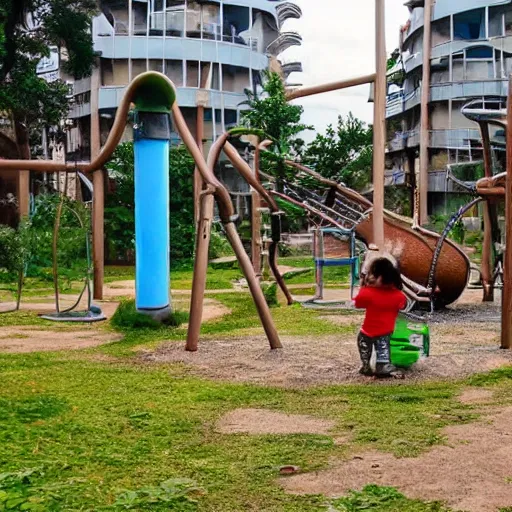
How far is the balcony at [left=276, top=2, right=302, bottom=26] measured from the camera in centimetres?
4509

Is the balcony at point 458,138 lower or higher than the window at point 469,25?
lower

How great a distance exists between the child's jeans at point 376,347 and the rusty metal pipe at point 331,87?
4793 millimetres

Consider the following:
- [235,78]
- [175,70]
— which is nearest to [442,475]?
[175,70]

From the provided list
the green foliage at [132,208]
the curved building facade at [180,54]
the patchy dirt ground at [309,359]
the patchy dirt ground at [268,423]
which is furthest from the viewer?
the curved building facade at [180,54]

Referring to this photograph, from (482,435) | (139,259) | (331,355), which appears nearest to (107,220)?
(139,259)

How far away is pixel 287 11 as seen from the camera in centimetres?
4531

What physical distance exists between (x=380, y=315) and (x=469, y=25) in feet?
112

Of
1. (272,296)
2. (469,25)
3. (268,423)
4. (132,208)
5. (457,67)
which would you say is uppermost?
(469,25)

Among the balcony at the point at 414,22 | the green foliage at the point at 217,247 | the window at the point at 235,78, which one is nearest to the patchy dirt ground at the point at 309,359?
the green foliage at the point at 217,247

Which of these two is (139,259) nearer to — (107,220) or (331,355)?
(331,355)

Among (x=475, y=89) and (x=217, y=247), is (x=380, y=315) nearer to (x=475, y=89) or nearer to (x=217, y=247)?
(x=217, y=247)

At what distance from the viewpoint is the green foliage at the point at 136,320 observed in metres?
12.7

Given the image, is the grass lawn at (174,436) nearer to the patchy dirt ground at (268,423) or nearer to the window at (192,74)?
the patchy dirt ground at (268,423)

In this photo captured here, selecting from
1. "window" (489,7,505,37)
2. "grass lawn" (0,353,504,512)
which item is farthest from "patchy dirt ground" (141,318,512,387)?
"window" (489,7,505,37)
